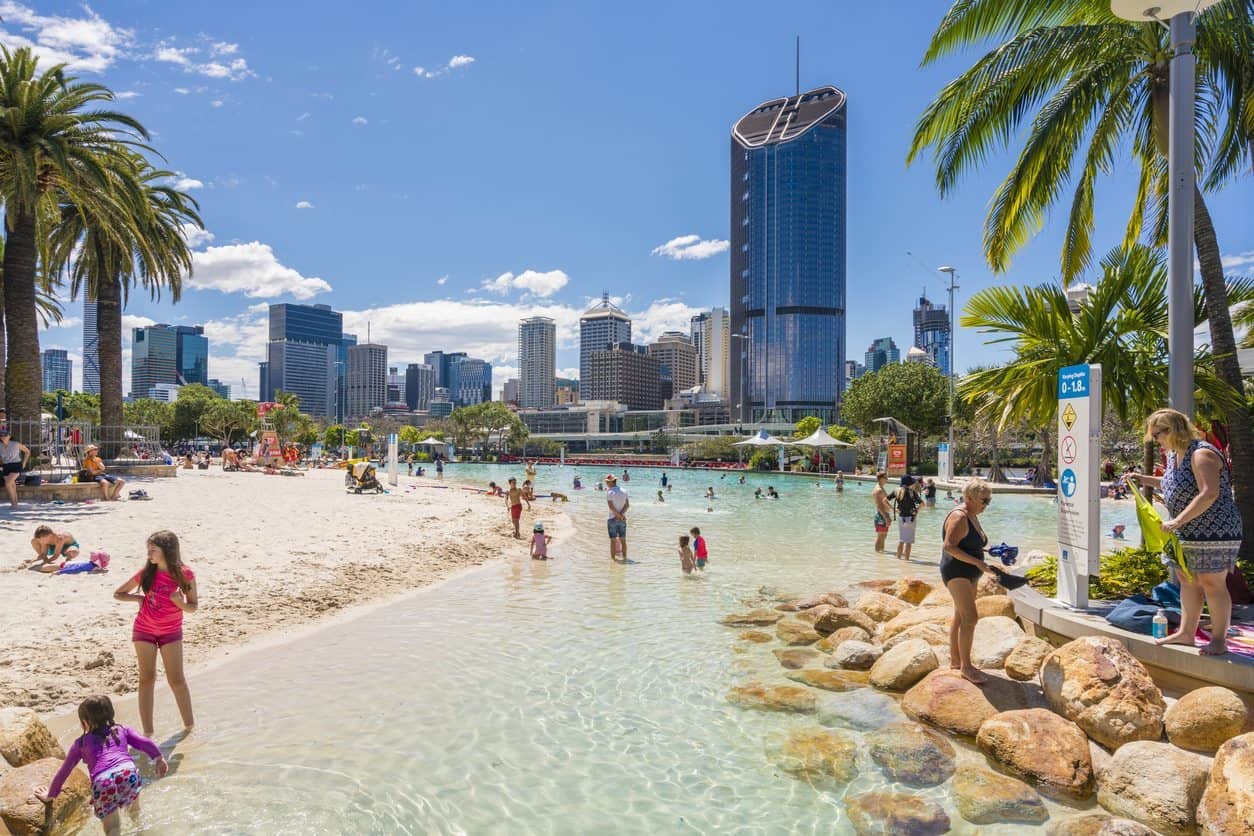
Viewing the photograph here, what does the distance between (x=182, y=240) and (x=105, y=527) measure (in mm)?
18155

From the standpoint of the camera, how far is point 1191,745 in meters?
4.89

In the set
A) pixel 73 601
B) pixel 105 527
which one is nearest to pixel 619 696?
pixel 73 601

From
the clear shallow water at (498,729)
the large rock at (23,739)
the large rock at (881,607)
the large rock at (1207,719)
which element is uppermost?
the large rock at (1207,719)

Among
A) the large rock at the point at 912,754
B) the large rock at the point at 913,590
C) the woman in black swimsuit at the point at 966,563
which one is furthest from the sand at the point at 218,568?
the large rock at the point at 913,590

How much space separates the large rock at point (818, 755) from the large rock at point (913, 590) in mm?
4984

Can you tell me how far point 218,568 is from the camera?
36.5 ft

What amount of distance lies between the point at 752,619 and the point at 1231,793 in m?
6.29

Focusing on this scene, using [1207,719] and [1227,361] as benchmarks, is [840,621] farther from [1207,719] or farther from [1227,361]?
[1227,361]

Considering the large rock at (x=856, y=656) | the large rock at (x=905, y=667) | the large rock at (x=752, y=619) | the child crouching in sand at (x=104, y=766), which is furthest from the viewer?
the large rock at (x=752, y=619)

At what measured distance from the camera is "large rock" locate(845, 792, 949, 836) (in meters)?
4.62

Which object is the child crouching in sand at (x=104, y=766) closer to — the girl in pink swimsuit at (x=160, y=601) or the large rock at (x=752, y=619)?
the girl in pink swimsuit at (x=160, y=601)

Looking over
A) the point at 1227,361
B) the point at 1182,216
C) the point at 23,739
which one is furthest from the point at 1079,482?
the point at 23,739

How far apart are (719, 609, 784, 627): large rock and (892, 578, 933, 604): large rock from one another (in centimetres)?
191

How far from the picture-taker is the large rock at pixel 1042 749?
4.95 m
